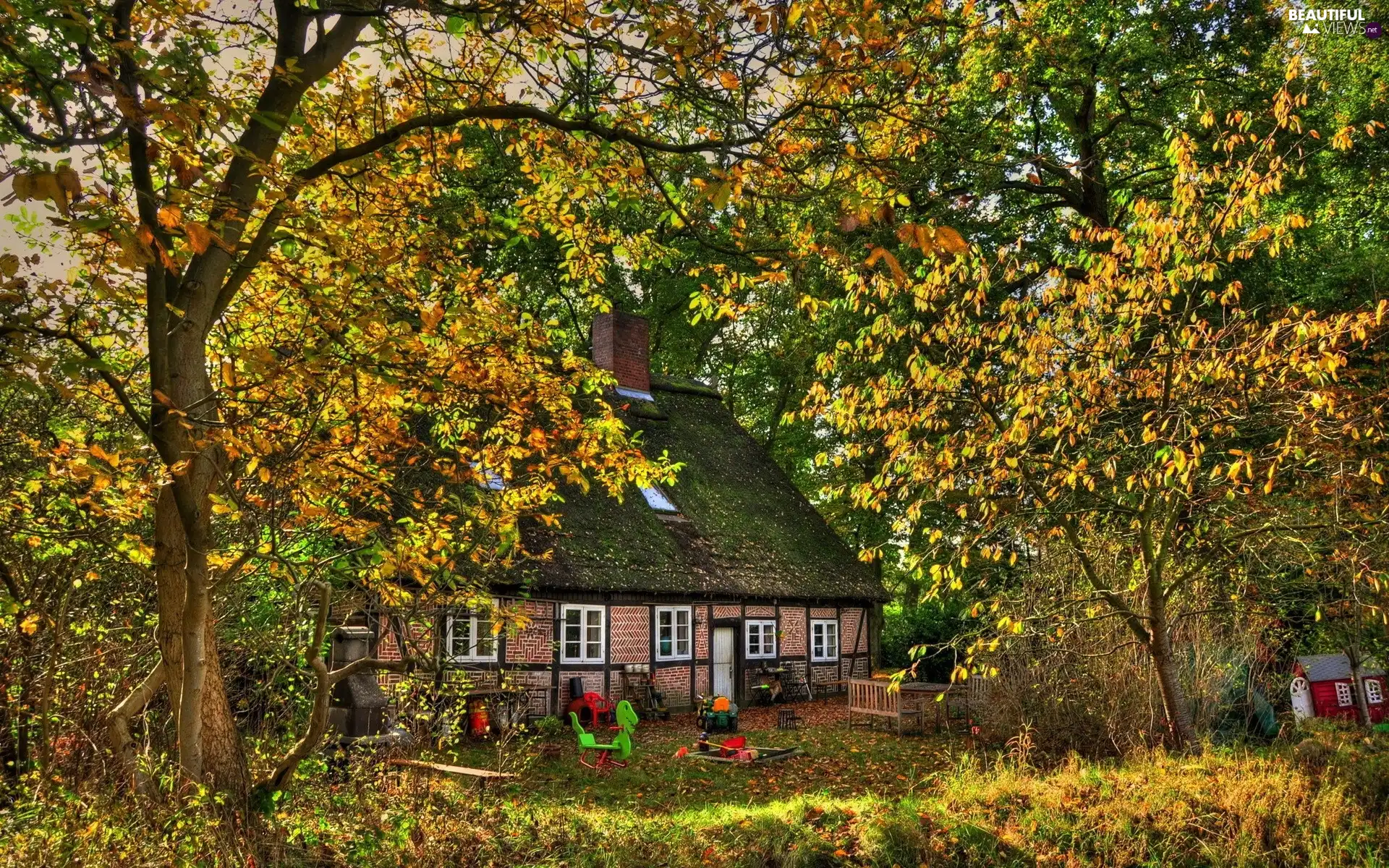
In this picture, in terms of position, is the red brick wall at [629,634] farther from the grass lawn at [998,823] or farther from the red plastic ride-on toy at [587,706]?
the grass lawn at [998,823]

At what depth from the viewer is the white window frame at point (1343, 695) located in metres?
15.6

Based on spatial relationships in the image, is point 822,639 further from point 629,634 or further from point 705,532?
point 629,634

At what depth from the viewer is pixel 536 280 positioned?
27859 millimetres

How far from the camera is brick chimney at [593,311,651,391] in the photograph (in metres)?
25.4

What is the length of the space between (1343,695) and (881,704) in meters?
7.26

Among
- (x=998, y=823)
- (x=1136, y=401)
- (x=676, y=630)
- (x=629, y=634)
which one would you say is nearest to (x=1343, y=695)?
(x=1136, y=401)

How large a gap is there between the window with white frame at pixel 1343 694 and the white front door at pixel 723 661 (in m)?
11.6

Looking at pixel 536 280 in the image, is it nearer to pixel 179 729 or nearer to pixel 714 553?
pixel 714 553

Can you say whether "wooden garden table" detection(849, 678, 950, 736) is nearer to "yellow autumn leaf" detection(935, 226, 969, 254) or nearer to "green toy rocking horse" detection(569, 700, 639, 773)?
"green toy rocking horse" detection(569, 700, 639, 773)

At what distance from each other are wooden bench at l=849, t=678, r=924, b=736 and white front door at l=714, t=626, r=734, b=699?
14.8 ft

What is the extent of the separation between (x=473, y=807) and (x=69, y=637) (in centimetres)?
335

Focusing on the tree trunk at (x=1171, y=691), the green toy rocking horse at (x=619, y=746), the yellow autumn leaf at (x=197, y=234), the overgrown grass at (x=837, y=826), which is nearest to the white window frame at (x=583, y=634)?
the green toy rocking horse at (x=619, y=746)

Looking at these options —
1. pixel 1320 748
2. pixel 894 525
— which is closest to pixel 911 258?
pixel 894 525

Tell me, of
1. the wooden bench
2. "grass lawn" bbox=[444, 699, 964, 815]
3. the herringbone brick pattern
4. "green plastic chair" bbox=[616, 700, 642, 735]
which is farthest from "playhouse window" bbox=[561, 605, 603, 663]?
the herringbone brick pattern
